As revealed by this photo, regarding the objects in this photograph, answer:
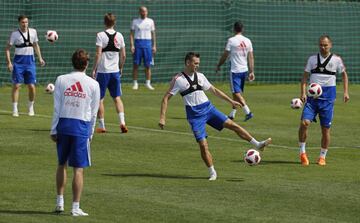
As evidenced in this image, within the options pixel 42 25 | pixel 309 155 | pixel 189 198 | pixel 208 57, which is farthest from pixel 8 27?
pixel 189 198

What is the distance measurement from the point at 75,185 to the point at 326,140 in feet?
23.6

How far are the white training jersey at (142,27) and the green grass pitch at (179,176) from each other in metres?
6.40

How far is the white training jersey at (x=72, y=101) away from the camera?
13.7 metres

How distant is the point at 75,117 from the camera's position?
1379 centimetres

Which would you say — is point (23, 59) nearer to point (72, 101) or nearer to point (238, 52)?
point (238, 52)

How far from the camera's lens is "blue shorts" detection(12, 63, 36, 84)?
84.9ft

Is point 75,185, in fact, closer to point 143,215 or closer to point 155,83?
point 143,215

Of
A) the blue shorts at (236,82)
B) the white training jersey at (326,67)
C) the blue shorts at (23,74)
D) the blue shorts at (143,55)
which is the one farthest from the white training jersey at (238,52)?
the white training jersey at (326,67)

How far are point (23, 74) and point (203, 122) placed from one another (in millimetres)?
9411

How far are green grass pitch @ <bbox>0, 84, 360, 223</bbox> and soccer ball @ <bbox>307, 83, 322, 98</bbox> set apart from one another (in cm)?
128

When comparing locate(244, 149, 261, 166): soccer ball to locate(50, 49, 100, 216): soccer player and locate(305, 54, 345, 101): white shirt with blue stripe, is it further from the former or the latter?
locate(50, 49, 100, 216): soccer player

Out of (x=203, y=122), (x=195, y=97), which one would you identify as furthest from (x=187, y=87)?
(x=203, y=122)

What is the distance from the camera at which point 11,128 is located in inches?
926

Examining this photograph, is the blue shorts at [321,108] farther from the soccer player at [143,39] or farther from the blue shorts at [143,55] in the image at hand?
the blue shorts at [143,55]
